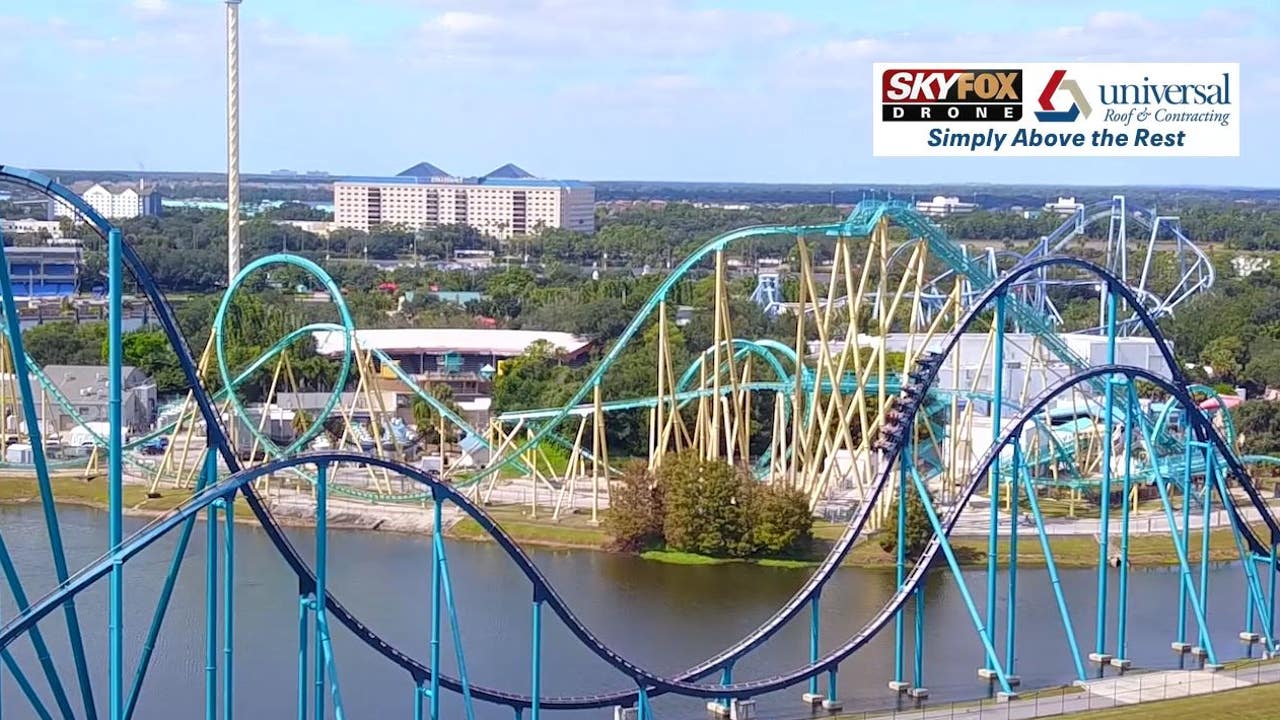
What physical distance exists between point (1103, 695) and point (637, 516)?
810 cm

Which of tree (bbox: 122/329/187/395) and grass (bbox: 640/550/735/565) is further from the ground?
tree (bbox: 122/329/187/395)

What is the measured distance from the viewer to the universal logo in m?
30.0

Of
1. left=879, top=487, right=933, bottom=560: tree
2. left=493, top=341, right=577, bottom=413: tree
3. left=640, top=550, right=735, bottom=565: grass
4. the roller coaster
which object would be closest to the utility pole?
the roller coaster

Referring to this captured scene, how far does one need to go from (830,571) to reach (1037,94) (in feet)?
58.4

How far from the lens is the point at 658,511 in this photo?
24.5 metres

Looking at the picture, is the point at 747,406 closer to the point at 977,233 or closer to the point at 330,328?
the point at 330,328

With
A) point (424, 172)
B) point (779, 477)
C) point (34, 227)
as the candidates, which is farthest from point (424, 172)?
point (779, 477)

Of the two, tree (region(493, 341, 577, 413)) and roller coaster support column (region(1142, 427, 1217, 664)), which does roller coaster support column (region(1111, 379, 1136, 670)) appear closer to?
roller coaster support column (region(1142, 427, 1217, 664))

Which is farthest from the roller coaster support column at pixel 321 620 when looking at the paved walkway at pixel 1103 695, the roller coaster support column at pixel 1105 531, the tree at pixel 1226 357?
the tree at pixel 1226 357

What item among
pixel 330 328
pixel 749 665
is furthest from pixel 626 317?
pixel 749 665

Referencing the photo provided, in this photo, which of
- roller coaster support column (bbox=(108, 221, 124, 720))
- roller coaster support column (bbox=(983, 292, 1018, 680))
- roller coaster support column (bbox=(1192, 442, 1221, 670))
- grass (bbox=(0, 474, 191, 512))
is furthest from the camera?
grass (bbox=(0, 474, 191, 512))

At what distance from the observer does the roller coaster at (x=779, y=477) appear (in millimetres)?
14422

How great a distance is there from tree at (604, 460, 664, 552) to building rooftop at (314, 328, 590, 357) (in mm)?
17087

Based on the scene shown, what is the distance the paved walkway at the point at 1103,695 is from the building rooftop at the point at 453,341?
82.1ft
